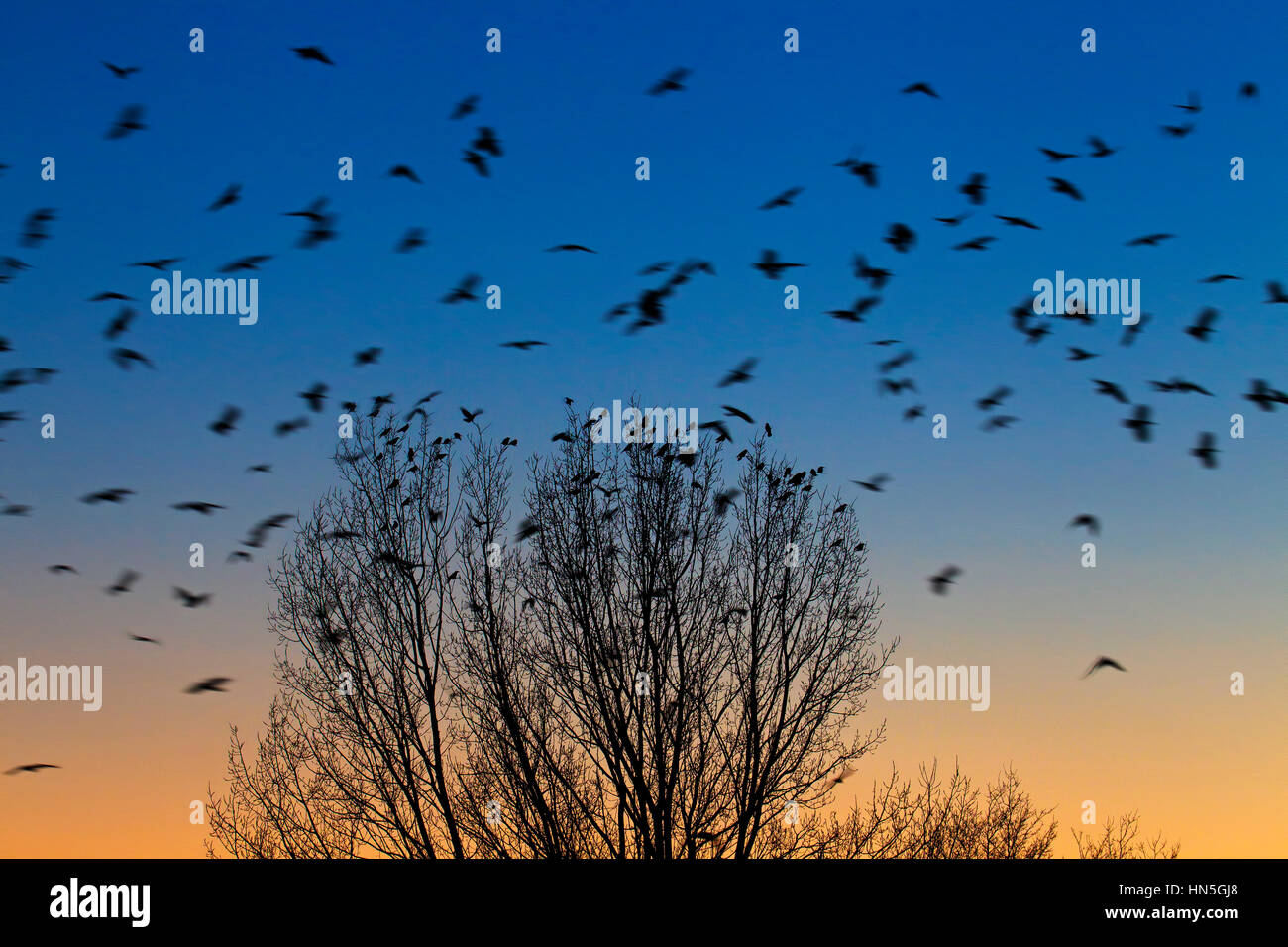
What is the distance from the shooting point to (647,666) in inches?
668

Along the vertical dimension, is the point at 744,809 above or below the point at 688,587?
below
